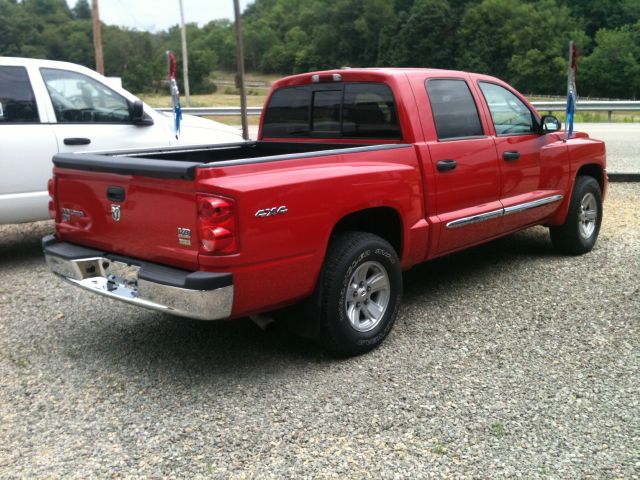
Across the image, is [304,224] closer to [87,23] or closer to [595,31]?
[87,23]

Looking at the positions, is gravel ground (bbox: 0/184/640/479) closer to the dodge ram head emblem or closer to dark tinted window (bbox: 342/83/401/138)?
the dodge ram head emblem

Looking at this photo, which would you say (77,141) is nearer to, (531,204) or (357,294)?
(357,294)

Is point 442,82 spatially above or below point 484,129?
above

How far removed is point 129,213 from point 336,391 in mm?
1555

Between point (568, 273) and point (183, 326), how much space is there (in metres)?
3.40

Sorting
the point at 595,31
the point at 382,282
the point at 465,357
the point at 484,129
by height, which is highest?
the point at 595,31

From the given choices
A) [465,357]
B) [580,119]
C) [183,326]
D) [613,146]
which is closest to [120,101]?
[183,326]

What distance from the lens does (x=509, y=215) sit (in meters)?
5.45

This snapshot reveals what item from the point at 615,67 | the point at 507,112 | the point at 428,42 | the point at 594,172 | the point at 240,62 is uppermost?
the point at 428,42

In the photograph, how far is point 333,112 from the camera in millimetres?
5191

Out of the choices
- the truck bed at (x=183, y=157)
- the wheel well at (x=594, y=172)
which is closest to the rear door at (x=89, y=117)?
the truck bed at (x=183, y=157)

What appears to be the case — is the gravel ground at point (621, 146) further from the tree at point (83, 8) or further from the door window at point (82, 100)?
Result: the tree at point (83, 8)

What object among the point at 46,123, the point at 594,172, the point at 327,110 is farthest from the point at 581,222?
the point at 46,123

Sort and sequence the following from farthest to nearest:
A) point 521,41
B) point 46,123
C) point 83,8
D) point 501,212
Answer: point 83,8 → point 521,41 → point 46,123 → point 501,212
